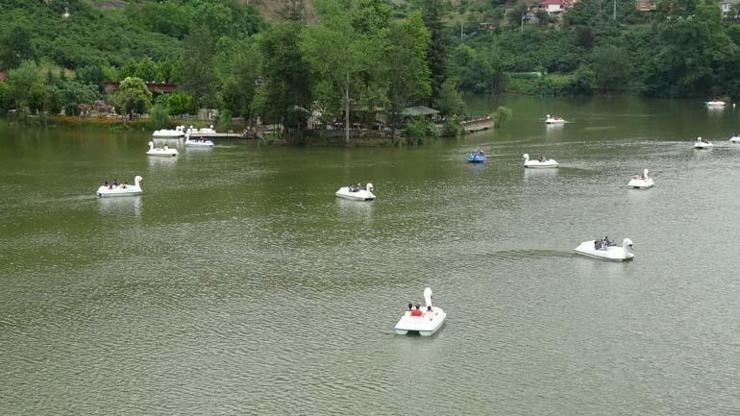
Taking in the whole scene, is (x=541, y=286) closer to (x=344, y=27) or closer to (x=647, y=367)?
A: (x=647, y=367)

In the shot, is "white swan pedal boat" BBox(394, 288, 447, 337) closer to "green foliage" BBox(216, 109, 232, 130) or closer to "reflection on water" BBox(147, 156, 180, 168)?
"reflection on water" BBox(147, 156, 180, 168)

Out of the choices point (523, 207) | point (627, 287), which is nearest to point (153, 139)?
point (523, 207)

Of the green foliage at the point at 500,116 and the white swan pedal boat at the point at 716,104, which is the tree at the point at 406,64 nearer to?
the green foliage at the point at 500,116

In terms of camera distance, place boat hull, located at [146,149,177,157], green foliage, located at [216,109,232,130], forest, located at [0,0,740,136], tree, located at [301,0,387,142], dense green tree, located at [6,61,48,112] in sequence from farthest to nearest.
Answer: dense green tree, located at [6,61,48,112], green foliage, located at [216,109,232,130], forest, located at [0,0,740,136], tree, located at [301,0,387,142], boat hull, located at [146,149,177,157]

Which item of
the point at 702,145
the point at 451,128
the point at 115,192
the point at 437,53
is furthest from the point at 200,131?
the point at 702,145

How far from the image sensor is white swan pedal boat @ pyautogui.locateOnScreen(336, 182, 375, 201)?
54.2m

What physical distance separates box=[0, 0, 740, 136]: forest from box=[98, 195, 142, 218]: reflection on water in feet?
82.3

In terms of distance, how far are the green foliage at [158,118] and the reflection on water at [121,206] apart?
37.0m

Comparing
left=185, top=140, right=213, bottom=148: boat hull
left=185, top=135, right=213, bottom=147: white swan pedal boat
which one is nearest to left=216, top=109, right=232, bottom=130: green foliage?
left=185, top=135, right=213, bottom=147: white swan pedal boat

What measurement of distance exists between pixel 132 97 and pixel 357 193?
4709cm

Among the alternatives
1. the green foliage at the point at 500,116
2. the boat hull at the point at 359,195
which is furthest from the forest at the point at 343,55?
the boat hull at the point at 359,195

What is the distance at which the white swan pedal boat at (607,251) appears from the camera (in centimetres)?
4094

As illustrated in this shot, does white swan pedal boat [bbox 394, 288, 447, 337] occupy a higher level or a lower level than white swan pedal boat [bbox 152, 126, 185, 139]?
lower

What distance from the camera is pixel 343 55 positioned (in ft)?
246
